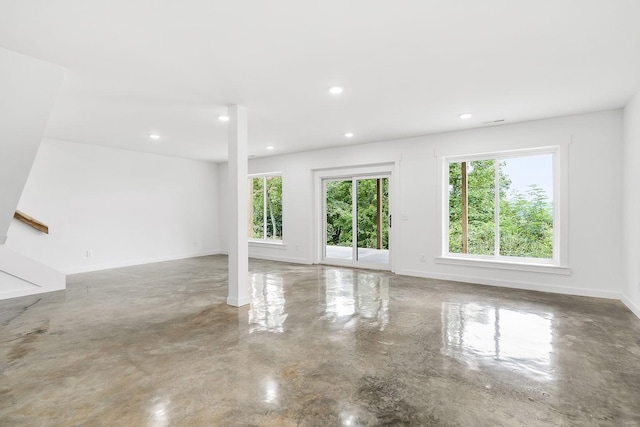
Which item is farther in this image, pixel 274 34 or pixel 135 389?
pixel 274 34

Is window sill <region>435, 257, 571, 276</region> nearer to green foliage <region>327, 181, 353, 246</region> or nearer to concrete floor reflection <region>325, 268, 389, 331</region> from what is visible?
concrete floor reflection <region>325, 268, 389, 331</region>

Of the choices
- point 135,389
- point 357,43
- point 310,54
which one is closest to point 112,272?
point 135,389

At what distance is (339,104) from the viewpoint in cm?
426

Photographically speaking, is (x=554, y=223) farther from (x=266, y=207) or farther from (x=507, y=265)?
(x=266, y=207)

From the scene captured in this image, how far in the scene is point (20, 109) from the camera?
316 centimetres

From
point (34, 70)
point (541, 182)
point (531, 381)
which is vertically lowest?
point (531, 381)

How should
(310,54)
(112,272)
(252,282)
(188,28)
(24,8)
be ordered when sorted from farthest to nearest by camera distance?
(112,272)
(252,282)
(310,54)
(188,28)
(24,8)

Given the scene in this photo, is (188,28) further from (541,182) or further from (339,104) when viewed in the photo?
(541,182)

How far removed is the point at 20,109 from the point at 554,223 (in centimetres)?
705

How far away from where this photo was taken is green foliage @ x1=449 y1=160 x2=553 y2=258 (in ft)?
16.9

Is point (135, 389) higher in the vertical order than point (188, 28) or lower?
lower

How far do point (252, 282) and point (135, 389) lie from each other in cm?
335

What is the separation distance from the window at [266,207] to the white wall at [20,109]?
5.23m

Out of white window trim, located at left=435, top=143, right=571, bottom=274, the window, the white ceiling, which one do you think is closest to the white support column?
the white ceiling
